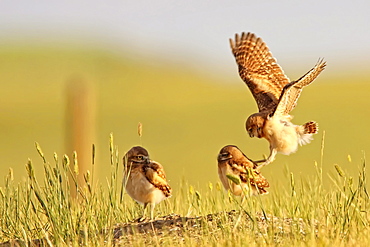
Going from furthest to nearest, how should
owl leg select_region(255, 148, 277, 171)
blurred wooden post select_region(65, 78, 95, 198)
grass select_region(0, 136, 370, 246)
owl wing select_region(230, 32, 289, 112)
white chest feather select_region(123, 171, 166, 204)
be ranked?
blurred wooden post select_region(65, 78, 95, 198) < owl wing select_region(230, 32, 289, 112) < owl leg select_region(255, 148, 277, 171) < white chest feather select_region(123, 171, 166, 204) < grass select_region(0, 136, 370, 246)

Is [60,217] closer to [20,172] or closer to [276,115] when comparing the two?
[276,115]

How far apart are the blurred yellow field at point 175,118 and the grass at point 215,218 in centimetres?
1044

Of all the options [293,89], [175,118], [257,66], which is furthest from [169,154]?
[293,89]

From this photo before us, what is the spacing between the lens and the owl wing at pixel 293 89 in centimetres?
909

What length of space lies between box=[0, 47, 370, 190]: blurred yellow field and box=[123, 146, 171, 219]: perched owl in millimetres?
9949

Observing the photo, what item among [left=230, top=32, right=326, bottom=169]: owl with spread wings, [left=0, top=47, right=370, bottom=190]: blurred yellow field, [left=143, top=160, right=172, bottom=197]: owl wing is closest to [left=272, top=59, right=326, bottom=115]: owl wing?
[left=230, top=32, right=326, bottom=169]: owl with spread wings

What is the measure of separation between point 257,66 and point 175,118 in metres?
29.7

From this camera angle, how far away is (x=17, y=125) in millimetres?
39094

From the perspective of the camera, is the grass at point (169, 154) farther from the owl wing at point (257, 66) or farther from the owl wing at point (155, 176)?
the owl wing at point (257, 66)

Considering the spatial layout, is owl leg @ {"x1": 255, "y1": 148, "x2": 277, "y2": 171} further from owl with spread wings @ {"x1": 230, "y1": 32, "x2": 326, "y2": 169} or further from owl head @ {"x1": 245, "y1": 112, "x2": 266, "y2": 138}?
owl head @ {"x1": 245, "y1": 112, "x2": 266, "y2": 138}

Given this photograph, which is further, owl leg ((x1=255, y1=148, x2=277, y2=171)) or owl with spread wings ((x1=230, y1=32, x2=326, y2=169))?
owl with spread wings ((x1=230, y1=32, x2=326, y2=169))

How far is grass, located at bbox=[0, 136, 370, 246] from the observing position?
22.7ft

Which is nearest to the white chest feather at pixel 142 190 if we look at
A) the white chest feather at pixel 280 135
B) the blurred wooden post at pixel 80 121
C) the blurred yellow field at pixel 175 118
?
the white chest feather at pixel 280 135

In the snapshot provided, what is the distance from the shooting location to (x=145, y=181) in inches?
328
